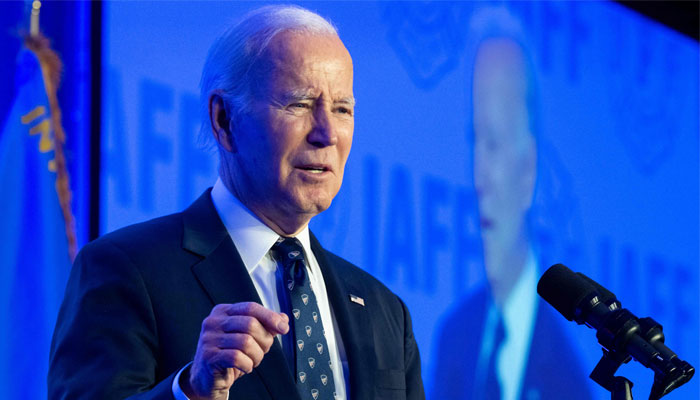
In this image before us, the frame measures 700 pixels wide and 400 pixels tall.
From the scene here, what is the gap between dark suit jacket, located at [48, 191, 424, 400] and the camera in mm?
1471

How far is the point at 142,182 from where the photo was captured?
2467 mm

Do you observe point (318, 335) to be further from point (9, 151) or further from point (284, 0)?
point (284, 0)

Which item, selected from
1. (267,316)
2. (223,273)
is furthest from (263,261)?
(267,316)

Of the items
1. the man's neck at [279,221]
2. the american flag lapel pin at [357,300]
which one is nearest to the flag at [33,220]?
the man's neck at [279,221]

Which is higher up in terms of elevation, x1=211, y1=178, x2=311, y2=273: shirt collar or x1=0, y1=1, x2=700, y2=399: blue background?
x1=0, y1=1, x2=700, y2=399: blue background

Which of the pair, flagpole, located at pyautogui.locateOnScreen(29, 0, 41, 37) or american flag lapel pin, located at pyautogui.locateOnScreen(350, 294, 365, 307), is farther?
flagpole, located at pyautogui.locateOnScreen(29, 0, 41, 37)

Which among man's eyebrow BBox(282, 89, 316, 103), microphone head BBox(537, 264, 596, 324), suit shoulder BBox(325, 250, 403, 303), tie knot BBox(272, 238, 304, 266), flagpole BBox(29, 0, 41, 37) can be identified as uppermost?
flagpole BBox(29, 0, 41, 37)

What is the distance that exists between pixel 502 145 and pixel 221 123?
181 centimetres

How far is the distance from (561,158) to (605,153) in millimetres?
329

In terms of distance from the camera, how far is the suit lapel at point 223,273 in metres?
1.54

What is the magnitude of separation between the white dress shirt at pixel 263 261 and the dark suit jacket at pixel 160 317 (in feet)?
0.07

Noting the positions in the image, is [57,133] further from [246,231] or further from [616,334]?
[616,334]

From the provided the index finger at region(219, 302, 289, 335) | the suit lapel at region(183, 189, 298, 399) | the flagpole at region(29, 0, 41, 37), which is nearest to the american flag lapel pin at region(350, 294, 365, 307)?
the suit lapel at region(183, 189, 298, 399)

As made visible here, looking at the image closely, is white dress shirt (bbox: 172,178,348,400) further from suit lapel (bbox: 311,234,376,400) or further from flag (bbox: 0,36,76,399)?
A: flag (bbox: 0,36,76,399)
